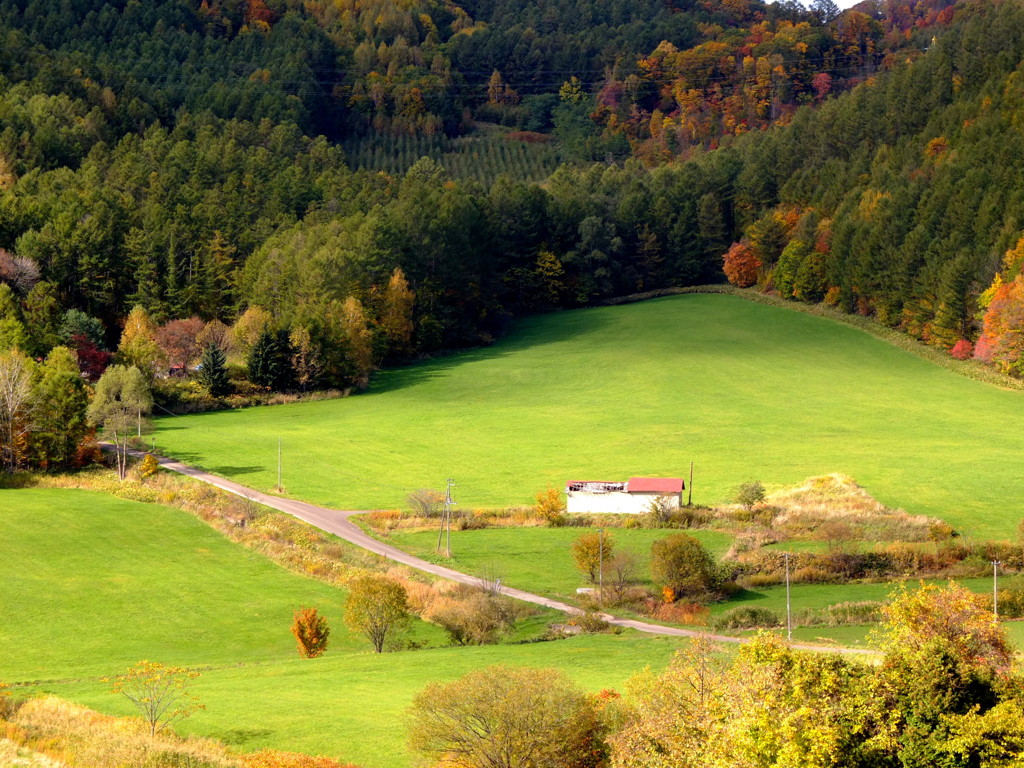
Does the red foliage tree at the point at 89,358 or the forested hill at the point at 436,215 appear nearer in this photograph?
the red foliage tree at the point at 89,358

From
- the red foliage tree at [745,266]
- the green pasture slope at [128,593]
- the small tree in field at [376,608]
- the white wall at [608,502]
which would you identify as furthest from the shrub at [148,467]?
the red foliage tree at [745,266]

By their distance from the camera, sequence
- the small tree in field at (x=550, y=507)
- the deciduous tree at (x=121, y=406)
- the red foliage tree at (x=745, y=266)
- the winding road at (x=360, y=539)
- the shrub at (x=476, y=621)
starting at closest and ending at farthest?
1. the shrub at (x=476, y=621)
2. the winding road at (x=360, y=539)
3. the small tree in field at (x=550, y=507)
4. the deciduous tree at (x=121, y=406)
5. the red foliage tree at (x=745, y=266)

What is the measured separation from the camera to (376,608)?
148 feet

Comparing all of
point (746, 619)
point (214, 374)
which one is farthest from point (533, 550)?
point (214, 374)

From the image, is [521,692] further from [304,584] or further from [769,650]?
[304,584]

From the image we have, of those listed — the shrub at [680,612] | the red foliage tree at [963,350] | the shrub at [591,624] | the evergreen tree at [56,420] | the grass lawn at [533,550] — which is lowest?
the shrub at [680,612]

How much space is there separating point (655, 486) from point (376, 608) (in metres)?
22.7

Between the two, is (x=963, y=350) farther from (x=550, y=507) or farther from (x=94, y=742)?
(x=94, y=742)

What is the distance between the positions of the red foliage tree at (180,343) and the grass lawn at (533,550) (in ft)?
143

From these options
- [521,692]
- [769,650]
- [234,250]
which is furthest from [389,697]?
[234,250]

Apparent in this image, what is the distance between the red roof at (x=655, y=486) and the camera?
208ft

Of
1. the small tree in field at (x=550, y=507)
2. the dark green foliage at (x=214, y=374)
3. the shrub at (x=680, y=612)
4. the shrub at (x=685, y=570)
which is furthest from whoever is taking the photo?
the dark green foliage at (x=214, y=374)

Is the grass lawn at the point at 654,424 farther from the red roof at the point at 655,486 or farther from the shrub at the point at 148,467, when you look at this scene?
the shrub at the point at 148,467

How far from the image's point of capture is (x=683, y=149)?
7475 inches
